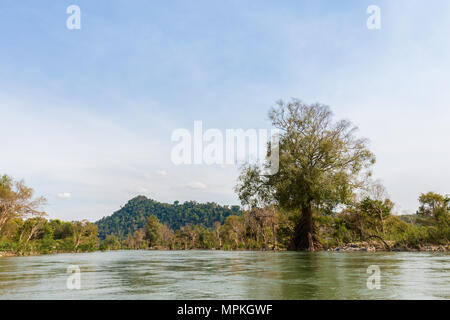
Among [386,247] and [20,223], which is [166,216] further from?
[386,247]

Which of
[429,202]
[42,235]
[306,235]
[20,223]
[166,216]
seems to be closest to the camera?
[306,235]

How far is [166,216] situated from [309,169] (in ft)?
533

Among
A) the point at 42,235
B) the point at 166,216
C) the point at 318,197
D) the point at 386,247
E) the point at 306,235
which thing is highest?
the point at 318,197

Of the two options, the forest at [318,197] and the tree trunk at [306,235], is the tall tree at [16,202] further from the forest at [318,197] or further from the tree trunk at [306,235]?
the tree trunk at [306,235]

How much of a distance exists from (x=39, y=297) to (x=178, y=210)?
174 m

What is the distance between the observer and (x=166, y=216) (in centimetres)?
17425

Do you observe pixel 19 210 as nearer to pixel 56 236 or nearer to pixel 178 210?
pixel 56 236

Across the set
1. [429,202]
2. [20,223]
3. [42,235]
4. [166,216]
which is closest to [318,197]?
[429,202]

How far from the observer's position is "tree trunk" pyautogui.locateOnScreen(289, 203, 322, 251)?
21.2m

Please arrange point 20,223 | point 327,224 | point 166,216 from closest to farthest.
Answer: point 327,224 < point 20,223 < point 166,216

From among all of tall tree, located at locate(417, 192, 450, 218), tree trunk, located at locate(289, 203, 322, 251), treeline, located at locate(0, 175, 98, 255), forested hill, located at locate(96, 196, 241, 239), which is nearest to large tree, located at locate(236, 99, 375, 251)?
tree trunk, located at locate(289, 203, 322, 251)
